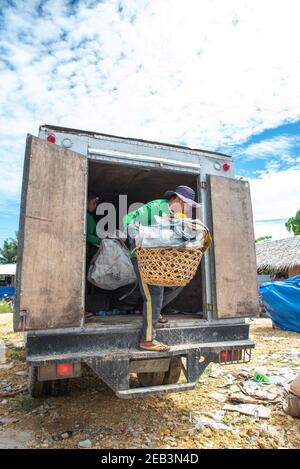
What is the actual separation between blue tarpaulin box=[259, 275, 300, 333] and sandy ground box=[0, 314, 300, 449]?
5.67 m

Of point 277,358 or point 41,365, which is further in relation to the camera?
point 277,358

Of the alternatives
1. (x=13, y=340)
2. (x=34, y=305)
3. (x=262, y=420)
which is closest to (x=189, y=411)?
(x=262, y=420)

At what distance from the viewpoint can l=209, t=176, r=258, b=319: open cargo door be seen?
3.79 m

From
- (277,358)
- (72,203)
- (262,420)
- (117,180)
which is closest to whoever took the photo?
(72,203)

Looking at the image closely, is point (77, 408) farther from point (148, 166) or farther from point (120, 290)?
point (148, 166)

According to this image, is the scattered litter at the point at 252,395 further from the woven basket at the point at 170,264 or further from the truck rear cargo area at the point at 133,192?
the woven basket at the point at 170,264

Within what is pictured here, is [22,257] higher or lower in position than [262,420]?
higher

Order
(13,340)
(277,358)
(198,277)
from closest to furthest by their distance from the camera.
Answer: (198,277), (277,358), (13,340)

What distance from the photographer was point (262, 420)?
3.69 metres

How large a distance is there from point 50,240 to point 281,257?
54.6ft

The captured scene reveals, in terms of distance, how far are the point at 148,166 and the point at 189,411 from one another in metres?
2.65

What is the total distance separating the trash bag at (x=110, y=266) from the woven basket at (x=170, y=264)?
1078 millimetres

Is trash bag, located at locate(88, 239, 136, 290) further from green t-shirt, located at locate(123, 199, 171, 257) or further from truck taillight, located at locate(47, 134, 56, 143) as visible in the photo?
truck taillight, located at locate(47, 134, 56, 143)
